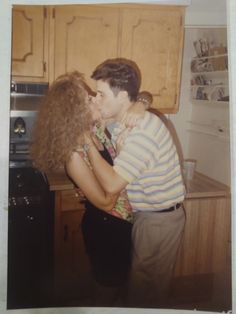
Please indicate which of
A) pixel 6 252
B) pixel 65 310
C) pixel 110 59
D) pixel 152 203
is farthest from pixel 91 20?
pixel 65 310

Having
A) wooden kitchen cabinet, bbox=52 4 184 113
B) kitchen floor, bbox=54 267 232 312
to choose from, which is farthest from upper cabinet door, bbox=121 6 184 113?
kitchen floor, bbox=54 267 232 312

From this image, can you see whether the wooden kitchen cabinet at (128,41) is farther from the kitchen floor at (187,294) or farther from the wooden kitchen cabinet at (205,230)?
the kitchen floor at (187,294)

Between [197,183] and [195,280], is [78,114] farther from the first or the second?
[195,280]

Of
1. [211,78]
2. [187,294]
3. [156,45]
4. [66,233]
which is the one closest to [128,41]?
[156,45]

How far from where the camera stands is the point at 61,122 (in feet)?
2.19

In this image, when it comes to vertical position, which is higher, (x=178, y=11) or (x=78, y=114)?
(x=178, y=11)

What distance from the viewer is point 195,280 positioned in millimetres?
735

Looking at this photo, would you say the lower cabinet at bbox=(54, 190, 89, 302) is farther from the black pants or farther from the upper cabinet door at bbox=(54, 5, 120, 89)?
the upper cabinet door at bbox=(54, 5, 120, 89)

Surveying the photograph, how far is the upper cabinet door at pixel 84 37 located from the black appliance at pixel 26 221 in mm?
102

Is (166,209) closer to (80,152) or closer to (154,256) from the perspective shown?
(154,256)

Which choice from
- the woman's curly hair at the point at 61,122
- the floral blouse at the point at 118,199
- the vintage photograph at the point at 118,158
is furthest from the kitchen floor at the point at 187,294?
the woman's curly hair at the point at 61,122

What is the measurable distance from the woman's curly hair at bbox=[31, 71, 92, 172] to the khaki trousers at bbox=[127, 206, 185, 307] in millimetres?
225

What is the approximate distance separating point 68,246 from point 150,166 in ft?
0.81

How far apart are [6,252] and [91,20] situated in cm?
52
